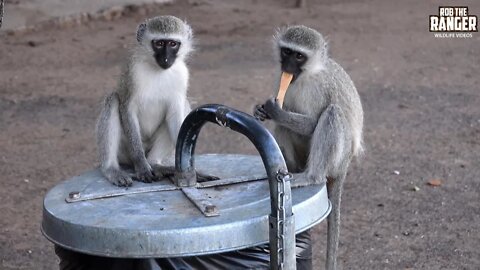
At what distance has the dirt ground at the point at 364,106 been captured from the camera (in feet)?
16.4

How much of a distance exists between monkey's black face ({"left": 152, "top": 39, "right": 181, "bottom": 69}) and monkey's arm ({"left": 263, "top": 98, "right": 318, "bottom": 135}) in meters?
0.51

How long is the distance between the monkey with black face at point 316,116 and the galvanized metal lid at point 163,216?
2.64 ft

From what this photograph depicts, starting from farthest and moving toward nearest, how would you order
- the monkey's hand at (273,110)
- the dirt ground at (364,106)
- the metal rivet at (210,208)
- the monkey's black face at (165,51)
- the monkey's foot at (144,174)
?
the dirt ground at (364,106) < the monkey's black face at (165,51) < the monkey's hand at (273,110) < the monkey's foot at (144,174) < the metal rivet at (210,208)

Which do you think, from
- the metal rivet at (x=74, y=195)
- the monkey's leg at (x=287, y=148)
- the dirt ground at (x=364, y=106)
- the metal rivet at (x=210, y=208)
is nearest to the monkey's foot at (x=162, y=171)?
the metal rivet at (x=74, y=195)

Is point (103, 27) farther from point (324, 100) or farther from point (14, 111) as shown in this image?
point (324, 100)

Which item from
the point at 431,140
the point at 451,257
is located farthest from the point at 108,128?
the point at 431,140

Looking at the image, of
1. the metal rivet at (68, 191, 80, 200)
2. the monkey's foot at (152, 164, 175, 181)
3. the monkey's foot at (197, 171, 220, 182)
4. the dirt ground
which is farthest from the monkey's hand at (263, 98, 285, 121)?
the dirt ground

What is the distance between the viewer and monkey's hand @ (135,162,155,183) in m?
3.01

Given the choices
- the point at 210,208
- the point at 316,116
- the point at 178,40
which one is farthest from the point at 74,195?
the point at 316,116

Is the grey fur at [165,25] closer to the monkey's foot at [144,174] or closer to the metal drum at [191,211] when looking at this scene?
the monkey's foot at [144,174]

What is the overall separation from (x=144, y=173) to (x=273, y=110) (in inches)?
28.0

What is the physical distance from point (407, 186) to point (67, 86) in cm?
408

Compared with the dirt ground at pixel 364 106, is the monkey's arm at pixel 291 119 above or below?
above

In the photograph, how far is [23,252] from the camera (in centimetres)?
479
